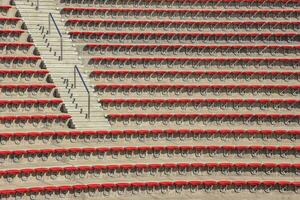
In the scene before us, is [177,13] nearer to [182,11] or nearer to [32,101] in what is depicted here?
[182,11]

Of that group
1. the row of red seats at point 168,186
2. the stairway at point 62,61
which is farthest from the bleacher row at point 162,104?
the stairway at point 62,61

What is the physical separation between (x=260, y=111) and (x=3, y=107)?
4.96 meters

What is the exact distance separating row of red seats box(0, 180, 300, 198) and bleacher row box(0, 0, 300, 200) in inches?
0.7

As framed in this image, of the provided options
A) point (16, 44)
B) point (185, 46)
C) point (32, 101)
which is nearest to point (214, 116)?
point (185, 46)

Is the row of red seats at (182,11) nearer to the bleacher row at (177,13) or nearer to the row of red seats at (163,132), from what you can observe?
the bleacher row at (177,13)

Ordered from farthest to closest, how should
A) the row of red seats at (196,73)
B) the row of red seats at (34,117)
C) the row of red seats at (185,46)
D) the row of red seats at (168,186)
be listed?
the row of red seats at (185,46) → the row of red seats at (196,73) → the row of red seats at (34,117) → the row of red seats at (168,186)

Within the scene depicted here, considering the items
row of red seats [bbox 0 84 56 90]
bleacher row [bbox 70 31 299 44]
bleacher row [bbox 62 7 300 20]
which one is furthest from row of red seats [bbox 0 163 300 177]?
bleacher row [bbox 62 7 300 20]

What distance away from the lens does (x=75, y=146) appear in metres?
9.98

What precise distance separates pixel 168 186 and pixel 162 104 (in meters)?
2.06

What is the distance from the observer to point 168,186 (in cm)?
949

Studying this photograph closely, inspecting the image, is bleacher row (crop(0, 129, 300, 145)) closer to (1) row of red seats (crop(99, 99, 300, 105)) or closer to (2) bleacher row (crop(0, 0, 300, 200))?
(2) bleacher row (crop(0, 0, 300, 200))

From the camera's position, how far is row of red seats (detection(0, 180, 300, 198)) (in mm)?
8998

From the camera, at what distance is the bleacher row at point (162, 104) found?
31.4 feet

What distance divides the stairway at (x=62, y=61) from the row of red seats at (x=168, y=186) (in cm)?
154
